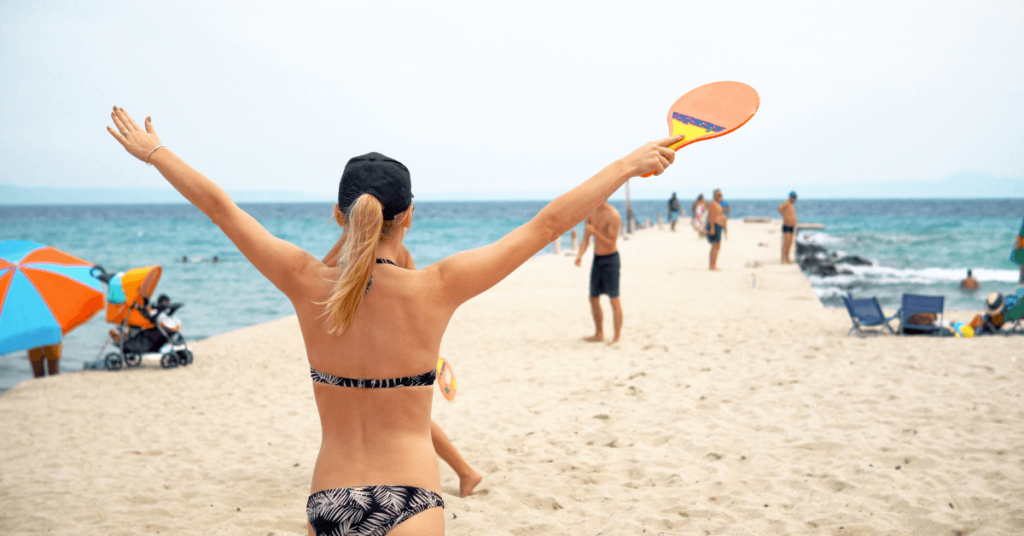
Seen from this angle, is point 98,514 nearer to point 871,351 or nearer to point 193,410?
point 193,410

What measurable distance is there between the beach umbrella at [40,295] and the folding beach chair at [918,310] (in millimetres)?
9838

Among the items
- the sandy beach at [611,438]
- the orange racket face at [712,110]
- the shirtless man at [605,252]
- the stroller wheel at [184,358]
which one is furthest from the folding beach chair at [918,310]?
the stroller wheel at [184,358]

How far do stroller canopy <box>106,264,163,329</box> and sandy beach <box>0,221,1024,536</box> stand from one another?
67cm

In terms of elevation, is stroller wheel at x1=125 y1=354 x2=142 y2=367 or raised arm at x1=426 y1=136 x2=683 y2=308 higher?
raised arm at x1=426 y1=136 x2=683 y2=308

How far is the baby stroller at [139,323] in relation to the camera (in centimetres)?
808

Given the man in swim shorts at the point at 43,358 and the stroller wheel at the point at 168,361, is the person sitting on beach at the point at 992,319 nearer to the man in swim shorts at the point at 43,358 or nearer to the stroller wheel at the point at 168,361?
the stroller wheel at the point at 168,361

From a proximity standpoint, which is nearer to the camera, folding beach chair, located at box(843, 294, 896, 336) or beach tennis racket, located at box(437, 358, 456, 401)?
beach tennis racket, located at box(437, 358, 456, 401)

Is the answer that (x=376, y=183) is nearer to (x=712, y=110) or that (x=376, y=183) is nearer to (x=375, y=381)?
(x=375, y=381)

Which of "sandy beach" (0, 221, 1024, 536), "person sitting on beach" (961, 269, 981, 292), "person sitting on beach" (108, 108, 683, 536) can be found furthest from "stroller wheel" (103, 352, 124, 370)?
"person sitting on beach" (961, 269, 981, 292)

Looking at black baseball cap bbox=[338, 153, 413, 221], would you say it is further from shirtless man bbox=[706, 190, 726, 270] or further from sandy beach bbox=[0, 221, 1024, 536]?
shirtless man bbox=[706, 190, 726, 270]

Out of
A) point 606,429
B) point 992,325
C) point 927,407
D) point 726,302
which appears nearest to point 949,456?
point 927,407

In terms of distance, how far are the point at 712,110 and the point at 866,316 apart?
7.80 m

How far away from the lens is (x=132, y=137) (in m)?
1.74

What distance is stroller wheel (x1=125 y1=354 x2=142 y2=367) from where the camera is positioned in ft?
26.8
